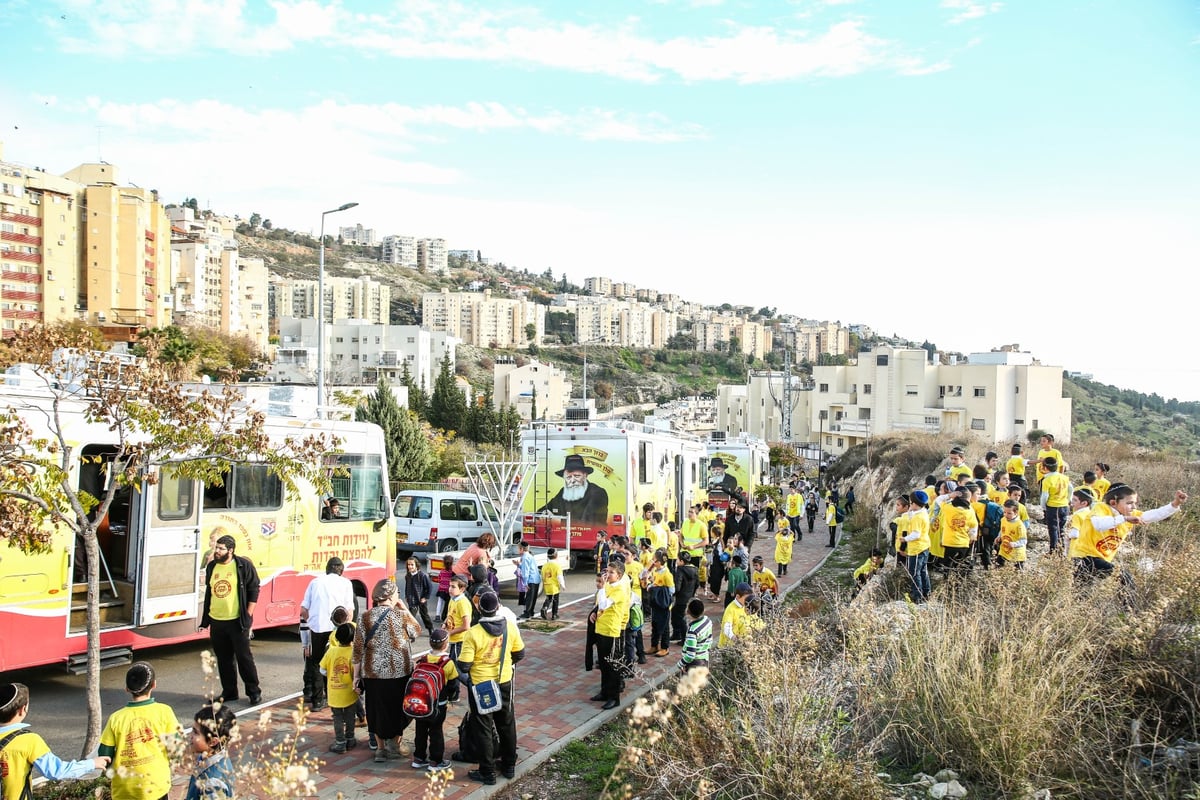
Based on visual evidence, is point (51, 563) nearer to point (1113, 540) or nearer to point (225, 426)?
point (225, 426)

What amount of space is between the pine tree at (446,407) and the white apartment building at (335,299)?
278 feet

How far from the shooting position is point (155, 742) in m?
4.49

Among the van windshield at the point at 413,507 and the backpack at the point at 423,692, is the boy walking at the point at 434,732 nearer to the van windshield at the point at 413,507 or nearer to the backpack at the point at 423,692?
the backpack at the point at 423,692

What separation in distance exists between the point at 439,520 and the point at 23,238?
232 feet

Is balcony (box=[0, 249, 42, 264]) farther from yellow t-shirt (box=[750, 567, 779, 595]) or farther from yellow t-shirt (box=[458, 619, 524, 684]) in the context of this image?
yellow t-shirt (box=[458, 619, 524, 684])

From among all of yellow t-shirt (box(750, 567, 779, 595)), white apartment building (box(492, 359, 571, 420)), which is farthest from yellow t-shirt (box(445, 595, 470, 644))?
white apartment building (box(492, 359, 571, 420))

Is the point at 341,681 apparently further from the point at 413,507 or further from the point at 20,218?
the point at 20,218

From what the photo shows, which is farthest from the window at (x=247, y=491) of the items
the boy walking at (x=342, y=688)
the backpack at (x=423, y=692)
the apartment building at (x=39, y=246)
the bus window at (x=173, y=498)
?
the apartment building at (x=39, y=246)

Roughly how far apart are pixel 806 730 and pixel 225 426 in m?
5.48

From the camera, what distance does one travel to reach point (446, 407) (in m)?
54.5

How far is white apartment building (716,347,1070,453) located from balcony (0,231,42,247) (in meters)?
66.2

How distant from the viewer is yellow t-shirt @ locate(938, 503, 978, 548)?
407 inches

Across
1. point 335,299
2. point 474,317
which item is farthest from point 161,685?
point 474,317

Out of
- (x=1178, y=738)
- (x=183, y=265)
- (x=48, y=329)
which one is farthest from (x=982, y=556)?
(x=183, y=265)
